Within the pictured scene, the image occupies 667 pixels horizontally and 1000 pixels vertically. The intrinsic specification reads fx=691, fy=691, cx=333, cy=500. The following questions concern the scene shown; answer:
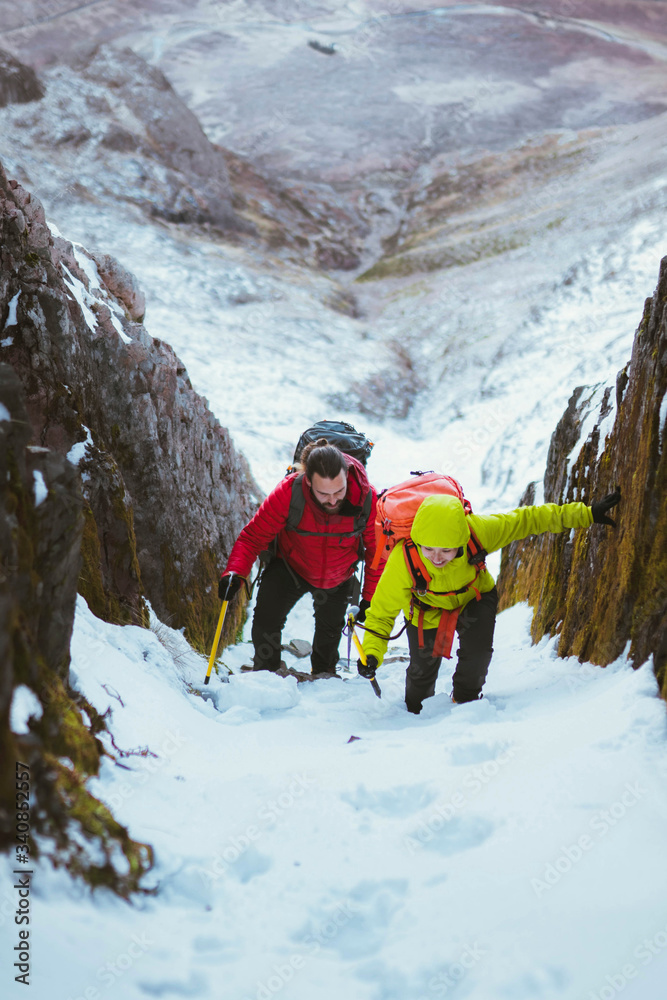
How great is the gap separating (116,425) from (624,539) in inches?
173

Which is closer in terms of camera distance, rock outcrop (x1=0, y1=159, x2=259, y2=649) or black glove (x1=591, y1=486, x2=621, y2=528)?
black glove (x1=591, y1=486, x2=621, y2=528)

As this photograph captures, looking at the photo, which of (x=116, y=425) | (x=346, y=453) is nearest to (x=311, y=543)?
(x=346, y=453)

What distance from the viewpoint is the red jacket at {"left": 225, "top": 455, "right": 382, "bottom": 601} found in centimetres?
534

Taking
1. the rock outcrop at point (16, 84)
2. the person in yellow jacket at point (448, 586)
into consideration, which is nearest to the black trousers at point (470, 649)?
the person in yellow jacket at point (448, 586)

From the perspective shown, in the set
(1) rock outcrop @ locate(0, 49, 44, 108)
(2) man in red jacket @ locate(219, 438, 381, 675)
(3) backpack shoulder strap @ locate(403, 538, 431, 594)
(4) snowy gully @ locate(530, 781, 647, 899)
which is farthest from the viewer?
(1) rock outcrop @ locate(0, 49, 44, 108)

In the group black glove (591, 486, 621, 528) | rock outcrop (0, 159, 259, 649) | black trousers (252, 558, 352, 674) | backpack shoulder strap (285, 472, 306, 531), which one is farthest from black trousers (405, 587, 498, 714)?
rock outcrop (0, 159, 259, 649)

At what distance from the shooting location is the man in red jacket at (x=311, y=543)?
512cm

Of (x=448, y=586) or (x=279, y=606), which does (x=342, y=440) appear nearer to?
(x=279, y=606)

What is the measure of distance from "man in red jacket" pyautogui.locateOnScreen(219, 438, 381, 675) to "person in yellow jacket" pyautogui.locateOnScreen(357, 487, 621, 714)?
0.73 m

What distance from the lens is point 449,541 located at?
432cm

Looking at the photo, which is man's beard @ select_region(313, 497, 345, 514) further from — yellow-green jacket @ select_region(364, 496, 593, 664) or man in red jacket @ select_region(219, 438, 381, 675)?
yellow-green jacket @ select_region(364, 496, 593, 664)

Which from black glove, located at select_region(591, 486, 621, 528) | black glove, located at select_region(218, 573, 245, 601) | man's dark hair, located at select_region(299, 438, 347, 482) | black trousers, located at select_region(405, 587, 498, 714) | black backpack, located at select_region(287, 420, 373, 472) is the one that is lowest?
black glove, located at select_region(218, 573, 245, 601)

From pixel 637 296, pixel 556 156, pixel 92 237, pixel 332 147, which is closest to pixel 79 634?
pixel 637 296

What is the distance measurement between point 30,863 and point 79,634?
5.74 feet
